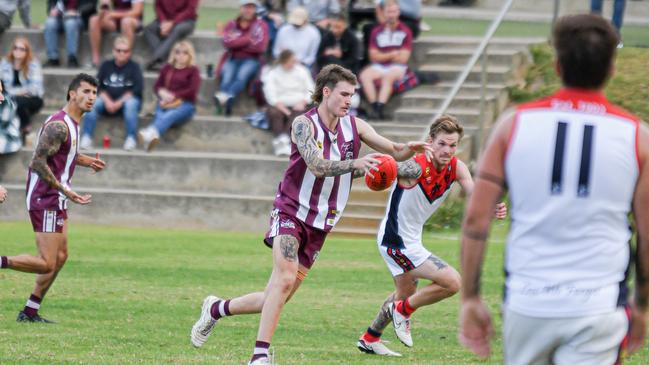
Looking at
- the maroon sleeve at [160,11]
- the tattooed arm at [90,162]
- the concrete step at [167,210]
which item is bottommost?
the concrete step at [167,210]

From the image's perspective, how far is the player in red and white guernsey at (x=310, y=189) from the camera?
8.00m

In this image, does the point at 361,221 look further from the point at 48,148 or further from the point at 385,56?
the point at 48,148

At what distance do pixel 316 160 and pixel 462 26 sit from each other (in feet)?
47.2

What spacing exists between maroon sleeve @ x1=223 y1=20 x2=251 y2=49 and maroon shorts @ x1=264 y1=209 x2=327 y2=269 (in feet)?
35.3

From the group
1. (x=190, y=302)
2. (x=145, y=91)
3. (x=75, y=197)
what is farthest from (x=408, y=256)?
(x=145, y=91)

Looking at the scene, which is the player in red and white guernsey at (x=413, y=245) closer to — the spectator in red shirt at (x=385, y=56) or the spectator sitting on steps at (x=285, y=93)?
the spectator sitting on steps at (x=285, y=93)

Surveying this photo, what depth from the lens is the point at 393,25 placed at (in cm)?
1828

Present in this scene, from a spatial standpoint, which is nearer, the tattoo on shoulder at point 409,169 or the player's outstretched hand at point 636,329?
the player's outstretched hand at point 636,329

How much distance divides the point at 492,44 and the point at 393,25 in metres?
1.82

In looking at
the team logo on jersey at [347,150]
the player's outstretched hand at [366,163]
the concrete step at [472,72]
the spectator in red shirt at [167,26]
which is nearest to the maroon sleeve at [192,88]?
the spectator in red shirt at [167,26]

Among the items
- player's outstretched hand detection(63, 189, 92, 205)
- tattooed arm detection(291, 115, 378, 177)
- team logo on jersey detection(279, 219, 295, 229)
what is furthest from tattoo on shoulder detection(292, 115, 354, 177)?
player's outstretched hand detection(63, 189, 92, 205)

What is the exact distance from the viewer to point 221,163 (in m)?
18.0

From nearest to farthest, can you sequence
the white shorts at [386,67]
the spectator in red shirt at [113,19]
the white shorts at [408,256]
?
the white shorts at [408,256]
the white shorts at [386,67]
the spectator in red shirt at [113,19]

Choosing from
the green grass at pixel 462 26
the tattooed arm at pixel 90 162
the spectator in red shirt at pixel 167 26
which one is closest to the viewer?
the tattooed arm at pixel 90 162
